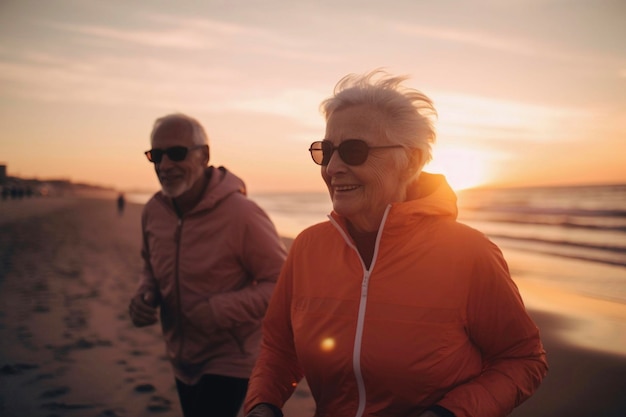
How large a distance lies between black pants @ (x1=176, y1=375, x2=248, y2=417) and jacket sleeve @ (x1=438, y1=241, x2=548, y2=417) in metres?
1.58

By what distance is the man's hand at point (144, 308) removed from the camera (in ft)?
9.80

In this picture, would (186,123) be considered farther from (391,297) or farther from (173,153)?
(391,297)

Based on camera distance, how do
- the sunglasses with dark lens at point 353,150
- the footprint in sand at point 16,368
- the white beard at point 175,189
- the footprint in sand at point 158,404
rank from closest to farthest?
the sunglasses with dark lens at point 353,150 → the white beard at point 175,189 → the footprint in sand at point 158,404 → the footprint in sand at point 16,368

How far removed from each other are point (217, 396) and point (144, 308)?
2.44ft

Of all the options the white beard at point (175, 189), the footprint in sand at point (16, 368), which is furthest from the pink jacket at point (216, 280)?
the footprint in sand at point (16, 368)

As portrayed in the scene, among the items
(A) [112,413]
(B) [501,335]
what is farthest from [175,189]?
(A) [112,413]

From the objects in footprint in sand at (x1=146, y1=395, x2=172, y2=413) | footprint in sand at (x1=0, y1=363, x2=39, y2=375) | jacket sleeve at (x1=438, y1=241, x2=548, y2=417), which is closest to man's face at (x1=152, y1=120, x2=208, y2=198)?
jacket sleeve at (x1=438, y1=241, x2=548, y2=417)

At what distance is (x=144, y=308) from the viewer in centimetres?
299

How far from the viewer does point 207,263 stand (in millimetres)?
2936

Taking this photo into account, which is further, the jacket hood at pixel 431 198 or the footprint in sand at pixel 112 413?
the footprint in sand at pixel 112 413

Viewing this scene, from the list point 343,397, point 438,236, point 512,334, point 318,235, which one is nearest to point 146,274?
point 318,235

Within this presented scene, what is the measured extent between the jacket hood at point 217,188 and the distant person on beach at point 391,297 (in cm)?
111

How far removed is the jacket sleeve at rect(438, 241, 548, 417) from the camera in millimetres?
1677

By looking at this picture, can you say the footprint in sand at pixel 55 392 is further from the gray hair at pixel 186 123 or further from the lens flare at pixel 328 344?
the lens flare at pixel 328 344
